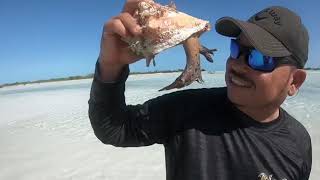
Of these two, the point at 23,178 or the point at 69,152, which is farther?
the point at 69,152

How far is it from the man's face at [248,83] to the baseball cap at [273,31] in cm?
7

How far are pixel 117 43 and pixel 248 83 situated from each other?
68 cm

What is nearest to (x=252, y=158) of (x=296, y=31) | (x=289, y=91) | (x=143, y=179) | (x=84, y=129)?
(x=289, y=91)

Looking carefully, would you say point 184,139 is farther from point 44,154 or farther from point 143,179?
point 44,154

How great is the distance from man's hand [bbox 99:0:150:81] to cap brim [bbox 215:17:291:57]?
51cm

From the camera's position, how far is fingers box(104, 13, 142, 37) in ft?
5.65

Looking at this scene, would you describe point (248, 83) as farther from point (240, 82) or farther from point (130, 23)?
point (130, 23)

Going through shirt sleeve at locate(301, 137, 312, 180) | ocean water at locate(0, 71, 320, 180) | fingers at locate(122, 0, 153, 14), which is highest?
fingers at locate(122, 0, 153, 14)

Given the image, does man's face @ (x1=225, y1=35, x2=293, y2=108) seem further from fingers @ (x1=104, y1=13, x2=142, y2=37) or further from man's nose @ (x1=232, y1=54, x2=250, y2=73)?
fingers @ (x1=104, y1=13, x2=142, y2=37)

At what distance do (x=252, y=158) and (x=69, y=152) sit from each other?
625cm

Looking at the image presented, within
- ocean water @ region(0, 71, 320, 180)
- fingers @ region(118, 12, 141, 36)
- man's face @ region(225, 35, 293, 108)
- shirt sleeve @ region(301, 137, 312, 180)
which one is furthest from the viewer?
ocean water @ region(0, 71, 320, 180)

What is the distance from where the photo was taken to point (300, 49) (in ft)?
7.09

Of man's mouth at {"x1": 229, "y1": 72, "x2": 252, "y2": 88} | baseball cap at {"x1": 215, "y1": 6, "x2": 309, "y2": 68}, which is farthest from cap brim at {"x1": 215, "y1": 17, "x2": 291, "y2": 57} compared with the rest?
man's mouth at {"x1": 229, "y1": 72, "x2": 252, "y2": 88}

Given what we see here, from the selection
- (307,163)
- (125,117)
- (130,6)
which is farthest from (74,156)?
(130,6)
